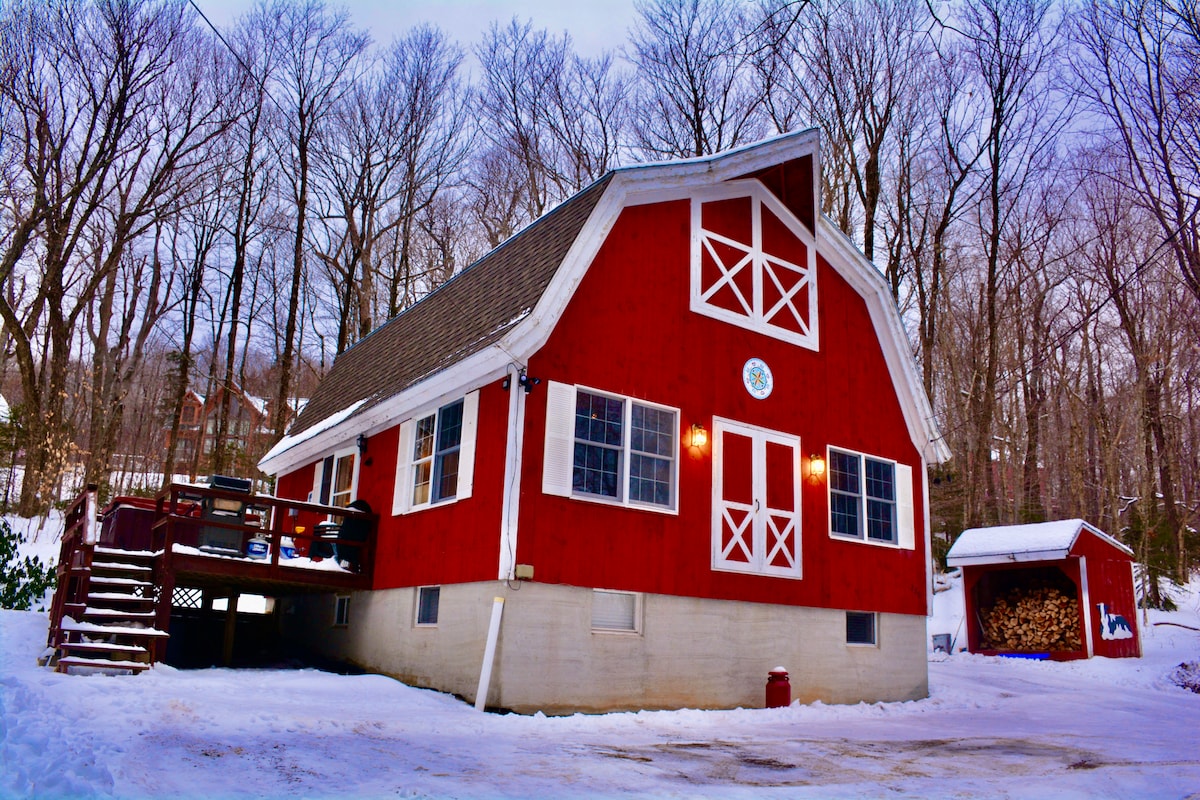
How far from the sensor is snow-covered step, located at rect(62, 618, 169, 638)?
9.38 m

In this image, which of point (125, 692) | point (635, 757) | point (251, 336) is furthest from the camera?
point (251, 336)

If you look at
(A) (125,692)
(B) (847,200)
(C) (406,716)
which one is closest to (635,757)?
(C) (406,716)

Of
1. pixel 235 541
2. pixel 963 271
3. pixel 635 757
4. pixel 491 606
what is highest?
pixel 963 271

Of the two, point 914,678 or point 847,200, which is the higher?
point 847,200

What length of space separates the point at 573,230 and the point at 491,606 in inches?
184

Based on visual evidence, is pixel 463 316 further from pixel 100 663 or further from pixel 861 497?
pixel 861 497

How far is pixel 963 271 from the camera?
28.9 metres

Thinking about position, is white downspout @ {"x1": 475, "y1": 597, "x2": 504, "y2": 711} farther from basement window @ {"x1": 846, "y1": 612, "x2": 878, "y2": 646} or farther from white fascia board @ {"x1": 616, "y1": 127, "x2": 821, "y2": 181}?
basement window @ {"x1": 846, "y1": 612, "x2": 878, "y2": 646}

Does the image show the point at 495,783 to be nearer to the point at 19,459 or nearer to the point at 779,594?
the point at 779,594

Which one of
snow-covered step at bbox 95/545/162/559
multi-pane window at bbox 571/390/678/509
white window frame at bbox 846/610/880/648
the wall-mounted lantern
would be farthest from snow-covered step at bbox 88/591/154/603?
white window frame at bbox 846/610/880/648

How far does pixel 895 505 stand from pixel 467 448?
23.8 feet

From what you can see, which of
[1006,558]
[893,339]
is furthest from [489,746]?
[1006,558]

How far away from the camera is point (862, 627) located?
527 inches

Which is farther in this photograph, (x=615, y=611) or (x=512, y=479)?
(x=615, y=611)
